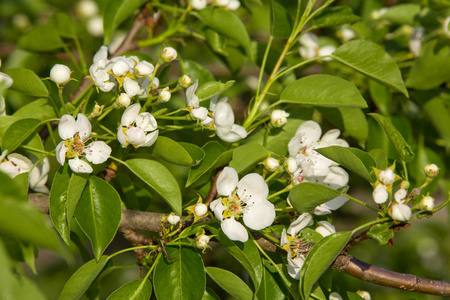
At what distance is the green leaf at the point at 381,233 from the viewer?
4.26 ft

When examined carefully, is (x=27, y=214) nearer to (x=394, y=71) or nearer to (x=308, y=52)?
(x=394, y=71)

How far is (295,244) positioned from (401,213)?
30cm

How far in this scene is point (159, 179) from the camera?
53.8 inches

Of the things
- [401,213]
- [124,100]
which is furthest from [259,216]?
[124,100]

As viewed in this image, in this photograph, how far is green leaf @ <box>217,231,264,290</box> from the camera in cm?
131

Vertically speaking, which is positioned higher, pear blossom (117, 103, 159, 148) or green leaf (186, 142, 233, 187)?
pear blossom (117, 103, 159, 148)

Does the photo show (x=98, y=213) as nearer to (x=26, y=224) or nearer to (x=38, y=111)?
(x=38, y=111)

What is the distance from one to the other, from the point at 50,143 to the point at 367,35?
1.50 m

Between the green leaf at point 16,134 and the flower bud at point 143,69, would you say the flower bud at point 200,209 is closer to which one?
the flower bud at point 143,69

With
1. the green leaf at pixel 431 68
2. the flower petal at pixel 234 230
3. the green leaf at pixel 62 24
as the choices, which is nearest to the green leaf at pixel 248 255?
the flower petal at pixel 234 230

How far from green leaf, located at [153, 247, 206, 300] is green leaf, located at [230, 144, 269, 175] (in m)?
0.28

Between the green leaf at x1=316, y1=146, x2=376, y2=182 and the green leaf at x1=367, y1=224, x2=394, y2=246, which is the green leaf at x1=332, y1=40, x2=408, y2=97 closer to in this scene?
the green leaf at x1=316, y1=146, x2=376, y2=182

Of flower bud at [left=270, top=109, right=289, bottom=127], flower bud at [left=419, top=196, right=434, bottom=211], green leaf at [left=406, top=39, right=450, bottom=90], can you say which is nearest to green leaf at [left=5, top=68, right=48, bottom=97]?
flower bud at [left=270, top=109, right=289, bottom=127]

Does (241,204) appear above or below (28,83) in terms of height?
below
